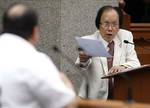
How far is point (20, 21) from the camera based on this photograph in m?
5.50

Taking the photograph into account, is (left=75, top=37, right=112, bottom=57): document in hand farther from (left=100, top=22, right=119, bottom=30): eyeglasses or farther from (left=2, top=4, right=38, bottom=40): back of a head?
(left=2, top=4, right=38, bottom=40): back of a head

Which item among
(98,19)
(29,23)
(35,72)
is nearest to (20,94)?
(35,72)

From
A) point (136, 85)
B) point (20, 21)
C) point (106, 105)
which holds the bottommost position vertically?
point (136, 85)

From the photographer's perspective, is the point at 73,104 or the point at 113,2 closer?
the point at 73,104

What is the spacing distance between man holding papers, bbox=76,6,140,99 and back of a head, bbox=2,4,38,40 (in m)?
3.09

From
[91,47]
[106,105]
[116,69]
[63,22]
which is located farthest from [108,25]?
[106,105]

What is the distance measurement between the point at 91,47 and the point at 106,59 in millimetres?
1125

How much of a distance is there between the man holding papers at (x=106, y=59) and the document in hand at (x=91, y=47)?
2.13ft

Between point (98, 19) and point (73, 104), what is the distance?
369cm

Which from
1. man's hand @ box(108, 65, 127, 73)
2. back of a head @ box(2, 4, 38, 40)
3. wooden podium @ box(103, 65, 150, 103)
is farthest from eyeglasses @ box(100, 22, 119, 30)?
back of a head @ box(2, 4, 38, 40)

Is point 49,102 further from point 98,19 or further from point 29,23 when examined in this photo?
point 98,19

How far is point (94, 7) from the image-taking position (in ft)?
33.9

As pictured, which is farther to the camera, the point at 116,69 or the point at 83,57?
the point at 116,69

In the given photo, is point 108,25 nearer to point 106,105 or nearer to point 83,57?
point 83,57
